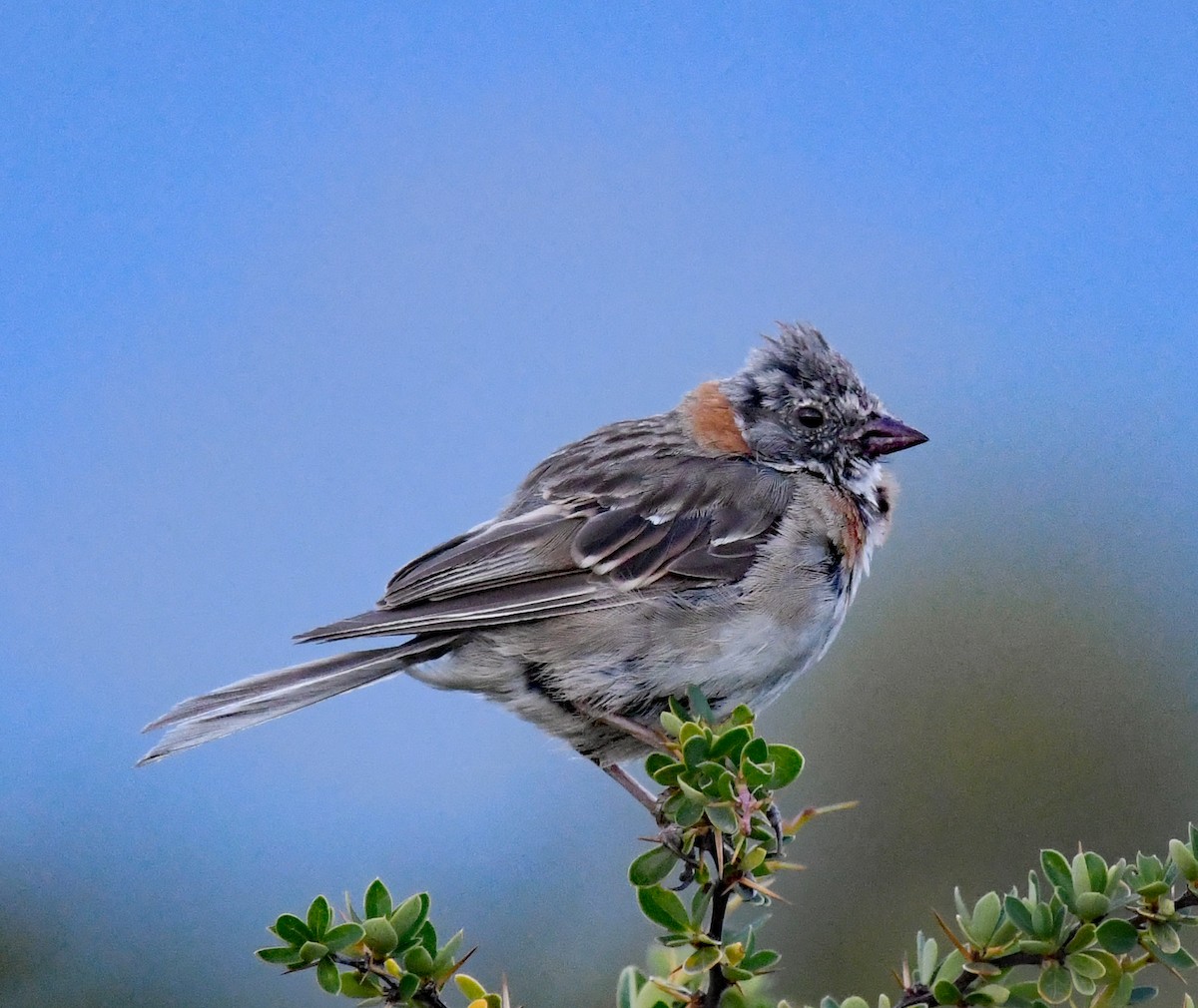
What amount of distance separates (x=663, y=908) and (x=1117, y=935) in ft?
2.53

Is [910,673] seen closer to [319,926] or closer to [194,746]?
[194,746]

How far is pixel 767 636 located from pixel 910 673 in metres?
2.29

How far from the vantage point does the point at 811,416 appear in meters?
4.30

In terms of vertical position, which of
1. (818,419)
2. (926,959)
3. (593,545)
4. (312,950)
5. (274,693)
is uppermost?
(818,419)

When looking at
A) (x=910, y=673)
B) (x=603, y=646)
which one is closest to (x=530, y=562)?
(x=603, y=646)

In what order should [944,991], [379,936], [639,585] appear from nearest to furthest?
1. [944,991]
2. [379,936]
3. [639,585]

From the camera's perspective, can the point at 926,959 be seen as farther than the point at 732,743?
No

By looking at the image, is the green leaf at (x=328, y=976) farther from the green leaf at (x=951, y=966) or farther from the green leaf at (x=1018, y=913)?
the green leaf at (x=1018, y=913)

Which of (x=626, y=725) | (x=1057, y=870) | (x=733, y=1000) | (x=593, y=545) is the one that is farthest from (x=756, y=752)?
(x=593, y=545)

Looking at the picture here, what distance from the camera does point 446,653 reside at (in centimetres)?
372

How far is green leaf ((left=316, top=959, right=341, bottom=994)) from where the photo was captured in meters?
2.24

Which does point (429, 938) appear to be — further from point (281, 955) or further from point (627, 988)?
point (627, 988)

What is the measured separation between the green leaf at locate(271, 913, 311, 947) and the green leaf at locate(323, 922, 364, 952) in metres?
0.04

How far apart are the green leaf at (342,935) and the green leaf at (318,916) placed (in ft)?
0.05
